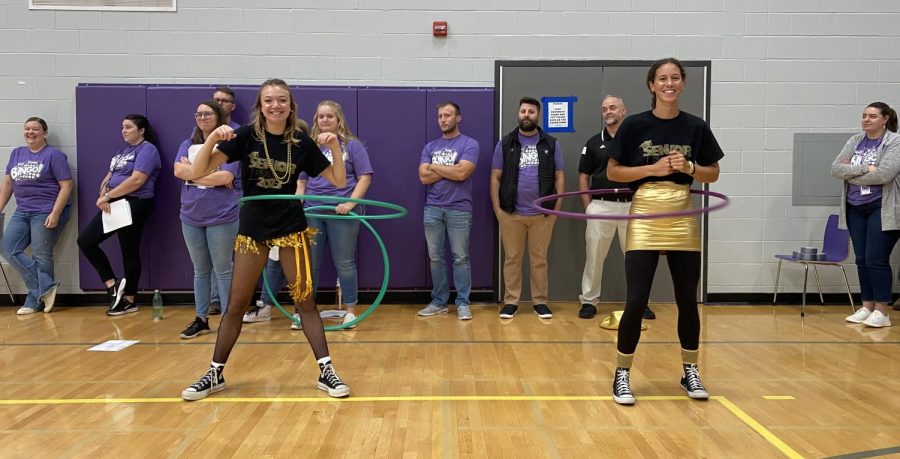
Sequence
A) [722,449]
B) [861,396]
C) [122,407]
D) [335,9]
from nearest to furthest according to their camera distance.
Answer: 1. [722,449]
2. [122,407]
3. [861,396]
4. [335,9]

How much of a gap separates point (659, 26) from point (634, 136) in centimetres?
401

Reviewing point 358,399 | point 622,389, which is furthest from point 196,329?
point 622,389

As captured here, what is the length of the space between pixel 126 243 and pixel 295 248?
370cm

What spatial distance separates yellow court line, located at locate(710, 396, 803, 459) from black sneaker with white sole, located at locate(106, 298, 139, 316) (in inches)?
219

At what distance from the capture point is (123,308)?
650 cm

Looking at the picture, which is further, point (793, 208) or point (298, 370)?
point (793, 208)

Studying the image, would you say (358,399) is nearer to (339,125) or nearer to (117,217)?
(339,125)

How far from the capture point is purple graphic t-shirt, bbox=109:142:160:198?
21.2 ft

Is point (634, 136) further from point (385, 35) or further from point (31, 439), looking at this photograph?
point (385, 35)

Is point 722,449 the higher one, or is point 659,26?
point 659,26

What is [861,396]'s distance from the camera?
3.73 meters

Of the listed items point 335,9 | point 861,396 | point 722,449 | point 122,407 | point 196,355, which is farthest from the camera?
point 335,9

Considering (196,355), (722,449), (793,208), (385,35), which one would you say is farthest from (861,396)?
(385,35)

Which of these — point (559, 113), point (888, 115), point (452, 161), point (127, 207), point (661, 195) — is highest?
point (559, 113)
